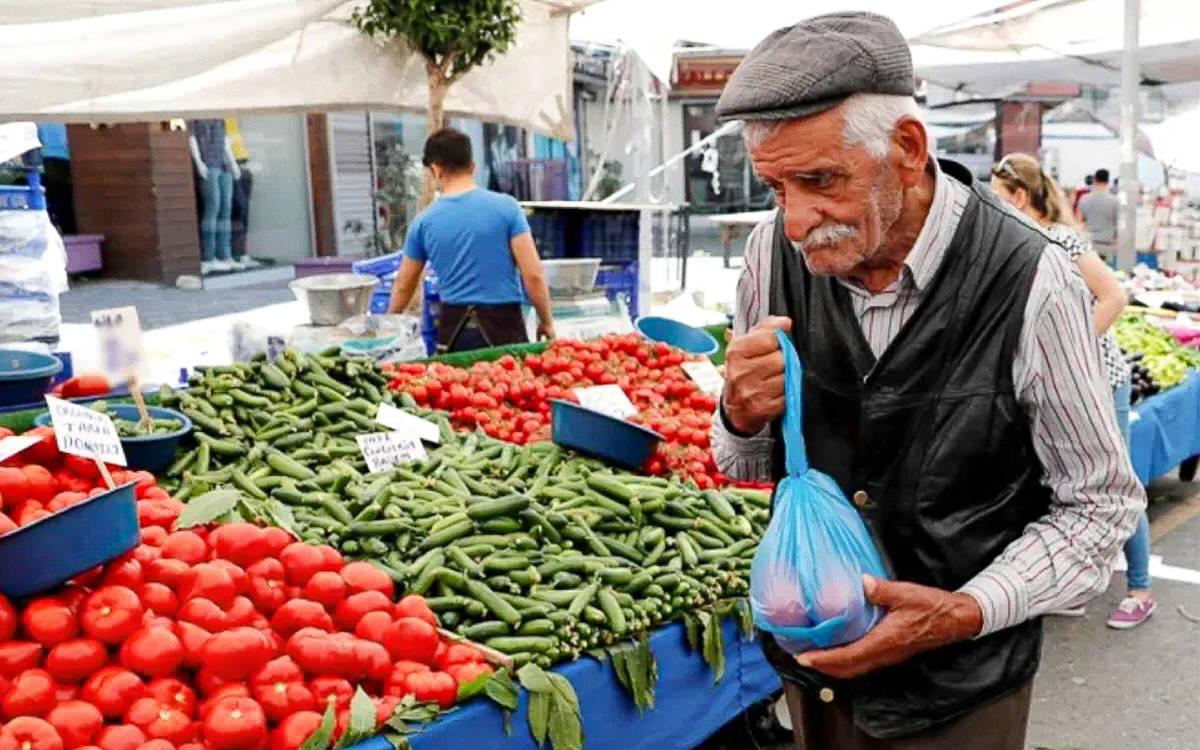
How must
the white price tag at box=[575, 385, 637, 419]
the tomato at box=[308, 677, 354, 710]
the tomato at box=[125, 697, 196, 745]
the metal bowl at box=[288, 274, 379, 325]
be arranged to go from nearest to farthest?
the tomato at box=[125, 697, 196, 745] → the tomato at box=[308, 677, 354, 710] → the white price tag at box=[575, 385, 637, 419] → the metal bowl at box=[288, 274, 379, 325]

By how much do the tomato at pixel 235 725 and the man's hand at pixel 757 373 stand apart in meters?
1.29

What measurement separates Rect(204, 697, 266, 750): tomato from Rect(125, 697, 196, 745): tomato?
0.05 m

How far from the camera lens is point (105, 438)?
2912 millimetres

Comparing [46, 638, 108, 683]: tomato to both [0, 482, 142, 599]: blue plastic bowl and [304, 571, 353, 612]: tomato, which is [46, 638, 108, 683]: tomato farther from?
[304, 571, 353, 612]: tomato

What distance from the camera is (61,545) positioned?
2.48m

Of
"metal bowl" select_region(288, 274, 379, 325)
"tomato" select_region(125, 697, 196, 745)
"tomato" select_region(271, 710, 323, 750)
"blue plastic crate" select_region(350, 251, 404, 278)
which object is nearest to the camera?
"tomato" select_region(125, 697, 196, 745)

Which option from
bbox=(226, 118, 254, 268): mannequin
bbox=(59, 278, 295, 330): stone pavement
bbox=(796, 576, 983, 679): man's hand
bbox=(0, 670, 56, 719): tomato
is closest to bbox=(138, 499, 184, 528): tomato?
bbox=(0, 670, 56, 719): tomato

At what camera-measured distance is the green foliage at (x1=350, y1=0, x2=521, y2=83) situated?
5.99 meters

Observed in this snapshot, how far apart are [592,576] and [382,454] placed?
1.06 m

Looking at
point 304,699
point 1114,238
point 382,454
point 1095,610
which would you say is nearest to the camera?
point 304,699

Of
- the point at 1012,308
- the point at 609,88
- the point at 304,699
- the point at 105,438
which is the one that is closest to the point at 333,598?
the point at 304,699

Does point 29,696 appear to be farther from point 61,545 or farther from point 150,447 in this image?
point 150,447

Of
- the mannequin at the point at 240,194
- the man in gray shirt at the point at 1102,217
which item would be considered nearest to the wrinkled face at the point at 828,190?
the man in gray shirt at the point at 1102,217

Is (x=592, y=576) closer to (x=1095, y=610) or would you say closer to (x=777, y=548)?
(x=777, y=548)
